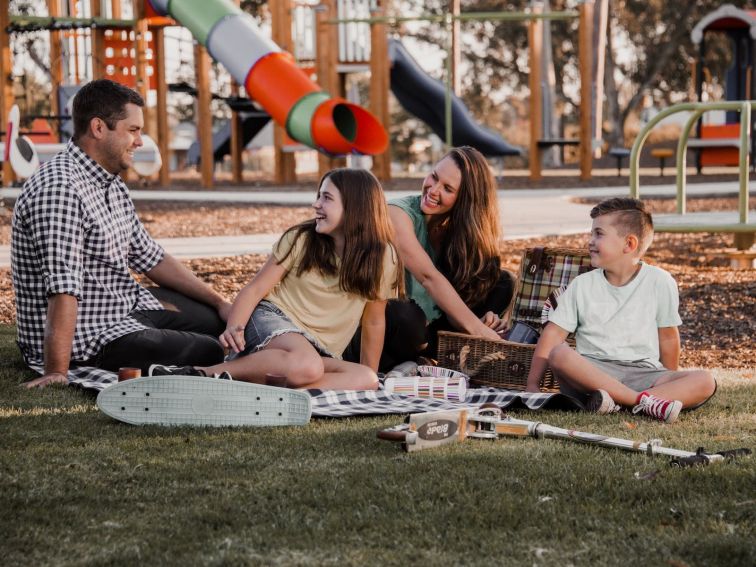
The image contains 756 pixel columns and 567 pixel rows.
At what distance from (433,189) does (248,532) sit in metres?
2.73

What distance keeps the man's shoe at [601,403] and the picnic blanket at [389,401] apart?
5cm

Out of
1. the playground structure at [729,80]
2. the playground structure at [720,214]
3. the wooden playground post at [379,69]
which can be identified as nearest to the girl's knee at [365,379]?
the playground structure at [720,214]

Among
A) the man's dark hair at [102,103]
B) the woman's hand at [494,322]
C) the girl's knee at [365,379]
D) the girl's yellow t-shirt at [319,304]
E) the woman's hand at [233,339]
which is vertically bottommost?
the girl's knee at [365,379]

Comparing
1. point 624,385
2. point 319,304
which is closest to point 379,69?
point 319,304

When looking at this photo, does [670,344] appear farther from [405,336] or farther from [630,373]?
[405,336]

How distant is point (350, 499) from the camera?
320 cm

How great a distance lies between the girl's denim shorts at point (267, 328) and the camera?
191 inches

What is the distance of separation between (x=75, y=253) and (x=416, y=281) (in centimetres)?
158

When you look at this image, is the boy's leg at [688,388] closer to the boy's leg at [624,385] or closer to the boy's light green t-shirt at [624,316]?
the boy's leg at [624,385]

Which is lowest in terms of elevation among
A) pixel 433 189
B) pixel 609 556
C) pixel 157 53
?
pixel 609 556

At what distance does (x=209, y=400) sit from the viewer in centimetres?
411

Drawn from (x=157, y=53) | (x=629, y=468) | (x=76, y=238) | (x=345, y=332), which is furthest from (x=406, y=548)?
(x=157, y=53)

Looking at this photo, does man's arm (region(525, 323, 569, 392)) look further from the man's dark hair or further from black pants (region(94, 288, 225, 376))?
the man's dark hair

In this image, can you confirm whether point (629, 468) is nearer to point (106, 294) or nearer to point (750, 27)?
point (106, 294)
